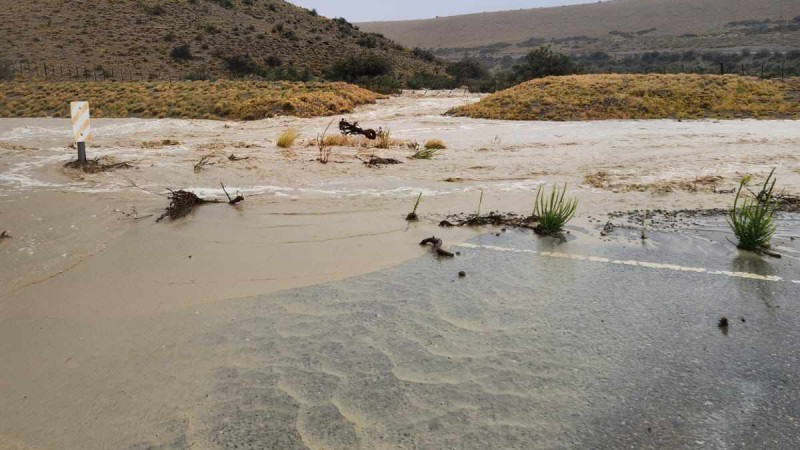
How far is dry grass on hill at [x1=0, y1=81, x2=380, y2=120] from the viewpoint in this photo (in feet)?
64.7

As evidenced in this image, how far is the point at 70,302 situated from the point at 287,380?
2336mm

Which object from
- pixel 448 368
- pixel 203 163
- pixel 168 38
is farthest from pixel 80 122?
pixel 168 38

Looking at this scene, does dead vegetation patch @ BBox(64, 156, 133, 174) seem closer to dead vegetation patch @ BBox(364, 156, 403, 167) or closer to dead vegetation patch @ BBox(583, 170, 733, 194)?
dead vegetation patch @ BBox(364, 156, 403, 167)

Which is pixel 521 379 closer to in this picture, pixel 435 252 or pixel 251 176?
pixel 435 252

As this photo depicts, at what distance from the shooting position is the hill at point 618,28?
5953cm

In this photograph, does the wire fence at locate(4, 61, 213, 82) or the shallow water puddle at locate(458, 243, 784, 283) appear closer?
the shallow water puddle at locate(458, 243, 784, 283)

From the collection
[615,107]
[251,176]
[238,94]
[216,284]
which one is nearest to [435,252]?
[216,284]

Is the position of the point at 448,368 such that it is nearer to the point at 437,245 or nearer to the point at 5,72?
the point at 437,245

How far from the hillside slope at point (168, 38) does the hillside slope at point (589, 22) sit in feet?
116

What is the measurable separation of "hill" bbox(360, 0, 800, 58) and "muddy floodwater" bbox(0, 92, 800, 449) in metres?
50.9

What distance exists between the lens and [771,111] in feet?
53.3

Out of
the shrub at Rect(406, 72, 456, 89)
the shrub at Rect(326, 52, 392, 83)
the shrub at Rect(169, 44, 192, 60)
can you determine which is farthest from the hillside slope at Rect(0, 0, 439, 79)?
the shrub at Rect(406, 72, 456, 89)

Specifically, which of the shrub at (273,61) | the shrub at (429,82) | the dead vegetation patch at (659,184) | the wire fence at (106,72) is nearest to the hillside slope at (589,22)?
the wire fence at (106,72)

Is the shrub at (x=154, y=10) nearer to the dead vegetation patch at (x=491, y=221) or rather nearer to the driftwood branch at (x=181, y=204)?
the driftwood branch at (x=181, y=204)
